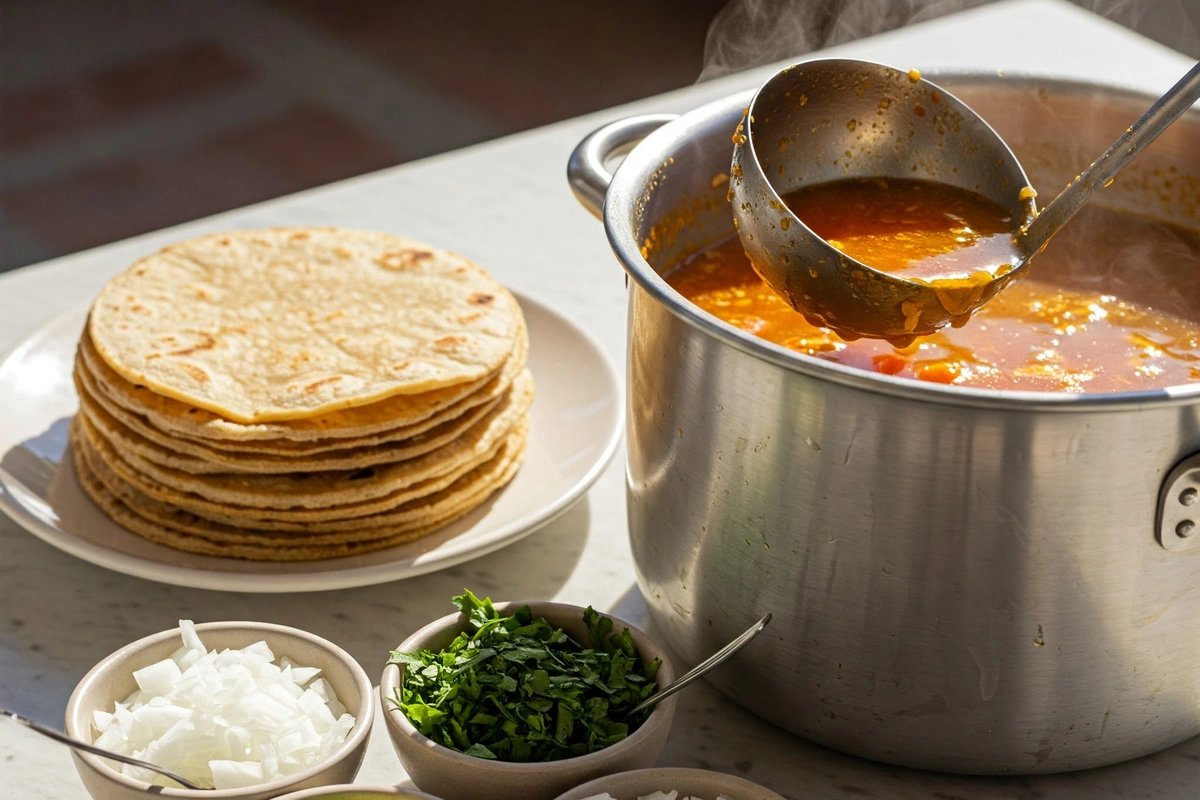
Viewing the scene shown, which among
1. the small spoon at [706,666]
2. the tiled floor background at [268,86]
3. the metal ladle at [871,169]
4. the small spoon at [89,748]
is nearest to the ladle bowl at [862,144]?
the metal ladle at [871,169]

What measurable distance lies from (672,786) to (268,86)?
5.22m

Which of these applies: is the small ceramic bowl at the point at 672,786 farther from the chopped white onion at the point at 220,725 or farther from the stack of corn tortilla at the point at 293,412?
the stack of corn tortilla at the point at 293,412

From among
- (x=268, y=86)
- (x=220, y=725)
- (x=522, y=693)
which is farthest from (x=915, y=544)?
(x=268, y=86)

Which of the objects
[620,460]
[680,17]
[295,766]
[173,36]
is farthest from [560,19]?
[295,766]

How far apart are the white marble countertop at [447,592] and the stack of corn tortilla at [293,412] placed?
0.23 ft

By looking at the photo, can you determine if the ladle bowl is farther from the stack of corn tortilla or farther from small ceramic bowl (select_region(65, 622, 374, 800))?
small ceramic bowl (select_region(65, 622, 374, 800))

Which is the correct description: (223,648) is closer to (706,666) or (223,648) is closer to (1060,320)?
(706,666)

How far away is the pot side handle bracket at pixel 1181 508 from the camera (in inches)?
37.1

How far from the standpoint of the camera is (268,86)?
18.9 ft

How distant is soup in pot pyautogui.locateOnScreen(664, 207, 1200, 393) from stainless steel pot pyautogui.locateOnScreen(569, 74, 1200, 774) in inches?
10.4

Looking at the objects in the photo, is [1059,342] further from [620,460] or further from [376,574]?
[376,574]

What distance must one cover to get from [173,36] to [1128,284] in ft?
17.3

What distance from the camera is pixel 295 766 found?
104cm

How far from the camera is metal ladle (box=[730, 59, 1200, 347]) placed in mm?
1219
